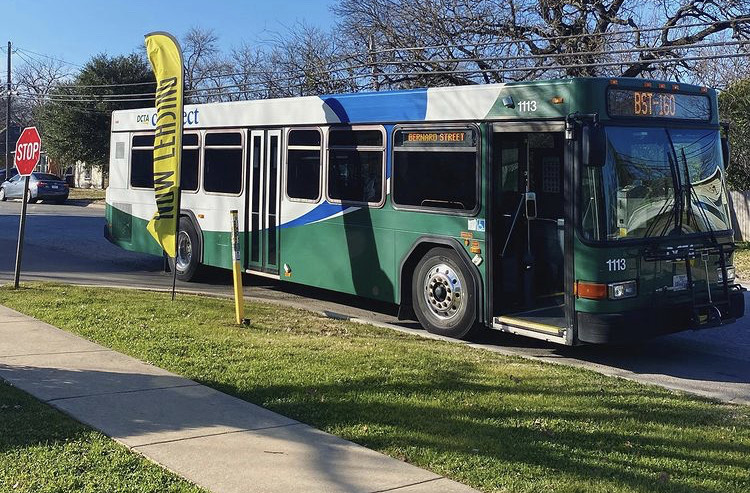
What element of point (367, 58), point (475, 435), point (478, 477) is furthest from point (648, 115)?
point (367, 58)

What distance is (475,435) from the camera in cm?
582

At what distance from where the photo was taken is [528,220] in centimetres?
946

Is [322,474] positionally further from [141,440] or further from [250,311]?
[250,311]

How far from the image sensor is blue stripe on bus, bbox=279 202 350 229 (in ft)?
37.0

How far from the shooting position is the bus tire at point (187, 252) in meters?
14.1

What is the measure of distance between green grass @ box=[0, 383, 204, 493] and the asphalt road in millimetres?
4988

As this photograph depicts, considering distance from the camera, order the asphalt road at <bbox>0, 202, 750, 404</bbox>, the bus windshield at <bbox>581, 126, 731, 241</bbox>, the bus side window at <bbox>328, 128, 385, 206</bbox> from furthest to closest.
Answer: the bus side window at <bbox>328, 128, 385, 206</bbox>, the asphalt road at <bbox>0, 202, 750, 404</bbox>, the bus windshield at <bbox>581, 126, 731, 241</bbox>

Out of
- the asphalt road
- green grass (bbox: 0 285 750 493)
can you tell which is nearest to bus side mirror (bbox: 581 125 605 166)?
green grass (bbox: 0 285 750 493)

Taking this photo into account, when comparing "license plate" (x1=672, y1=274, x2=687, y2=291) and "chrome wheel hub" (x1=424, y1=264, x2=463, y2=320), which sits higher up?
"license plate" (x1=672, y1=274, x2=687, y2=291)

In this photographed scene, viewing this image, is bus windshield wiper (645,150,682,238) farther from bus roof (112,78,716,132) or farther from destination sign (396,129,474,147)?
destination sign (396,129,474,147)

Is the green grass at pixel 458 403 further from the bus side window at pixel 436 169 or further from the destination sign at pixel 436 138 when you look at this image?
the destination sign at pixel 436 138

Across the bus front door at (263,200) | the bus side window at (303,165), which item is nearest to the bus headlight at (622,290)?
the bus side window at (303,165)

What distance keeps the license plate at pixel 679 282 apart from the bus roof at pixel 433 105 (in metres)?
1.94

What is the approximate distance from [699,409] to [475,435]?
2.12 metres
